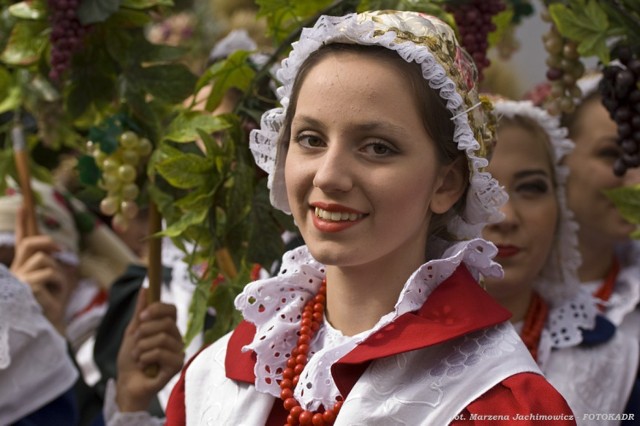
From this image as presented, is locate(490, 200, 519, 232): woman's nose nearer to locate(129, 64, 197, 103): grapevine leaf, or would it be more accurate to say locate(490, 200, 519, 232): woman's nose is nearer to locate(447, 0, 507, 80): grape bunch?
locate(447, 0, 507, 80): grape bunch

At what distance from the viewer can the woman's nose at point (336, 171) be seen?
145 cm

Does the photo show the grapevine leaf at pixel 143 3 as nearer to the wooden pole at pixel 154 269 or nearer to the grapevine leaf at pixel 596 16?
the wooden pole at pixel 154 269

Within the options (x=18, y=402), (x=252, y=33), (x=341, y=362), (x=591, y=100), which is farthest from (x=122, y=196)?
(x=252, y=33)

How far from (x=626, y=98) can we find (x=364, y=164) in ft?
2.11

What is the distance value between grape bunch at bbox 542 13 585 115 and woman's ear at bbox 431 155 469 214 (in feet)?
1.81

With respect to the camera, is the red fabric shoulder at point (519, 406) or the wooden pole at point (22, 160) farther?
the wooden pole at point (22, 160)

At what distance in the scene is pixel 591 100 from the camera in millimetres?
2613

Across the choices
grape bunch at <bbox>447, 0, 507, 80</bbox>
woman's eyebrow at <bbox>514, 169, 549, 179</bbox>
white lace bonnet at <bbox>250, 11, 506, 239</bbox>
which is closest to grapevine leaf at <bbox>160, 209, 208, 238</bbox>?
white lace bonnet at <bbox>250, 11, 506, 239</bbox>

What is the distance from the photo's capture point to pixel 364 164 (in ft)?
4.83

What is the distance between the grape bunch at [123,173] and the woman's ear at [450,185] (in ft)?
2.59

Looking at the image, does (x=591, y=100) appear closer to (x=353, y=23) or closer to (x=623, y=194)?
(x=623, y=194)

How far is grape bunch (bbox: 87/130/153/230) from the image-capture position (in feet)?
6.97

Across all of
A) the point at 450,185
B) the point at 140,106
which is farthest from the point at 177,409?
the point at 140,106

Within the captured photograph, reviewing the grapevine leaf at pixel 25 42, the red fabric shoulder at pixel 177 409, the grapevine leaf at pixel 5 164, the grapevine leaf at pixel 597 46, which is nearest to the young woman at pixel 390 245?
the red fabric shoulder at pixel 177 409
